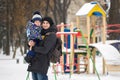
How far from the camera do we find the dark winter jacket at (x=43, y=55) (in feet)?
24.4

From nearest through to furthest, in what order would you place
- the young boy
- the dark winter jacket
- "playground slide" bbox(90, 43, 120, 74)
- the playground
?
the dark winter jacket
the young boy
"playground slide" bbox(90, 43, 120, 74)
the playground

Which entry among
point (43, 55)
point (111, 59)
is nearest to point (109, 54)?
point (111, 59)

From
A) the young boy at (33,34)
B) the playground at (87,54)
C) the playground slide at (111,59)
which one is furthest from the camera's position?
the playground at (87,54)

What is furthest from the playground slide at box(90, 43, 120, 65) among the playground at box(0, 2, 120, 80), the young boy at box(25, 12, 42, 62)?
the young boy at box(25, 12, 42, 62)

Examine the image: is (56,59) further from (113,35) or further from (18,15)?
(18,15)

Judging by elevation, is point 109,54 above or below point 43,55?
below

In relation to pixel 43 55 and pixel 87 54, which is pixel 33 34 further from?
pixel 87 54

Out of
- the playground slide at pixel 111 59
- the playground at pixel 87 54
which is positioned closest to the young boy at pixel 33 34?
the playground at pixel 87 54

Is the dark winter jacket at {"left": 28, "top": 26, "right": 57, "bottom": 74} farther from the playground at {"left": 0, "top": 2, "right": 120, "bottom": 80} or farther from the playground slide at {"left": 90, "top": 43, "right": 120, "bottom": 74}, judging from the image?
the playground slide at {"left": 90, "top": 43, "right": 120, "bottom": 74}

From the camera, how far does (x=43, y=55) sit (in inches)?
296

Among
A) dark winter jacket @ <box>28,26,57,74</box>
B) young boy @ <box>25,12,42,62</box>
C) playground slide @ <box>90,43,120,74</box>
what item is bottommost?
playground slide @ <box>90,43,120,74</box>

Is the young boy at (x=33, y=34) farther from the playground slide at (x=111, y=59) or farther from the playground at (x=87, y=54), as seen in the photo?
the playground slide at (x=111, y=59)

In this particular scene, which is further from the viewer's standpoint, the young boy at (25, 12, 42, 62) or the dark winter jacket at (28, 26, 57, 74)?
the young boy at (25, 12, 42, 62)

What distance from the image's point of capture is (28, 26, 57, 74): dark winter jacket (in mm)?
7430
